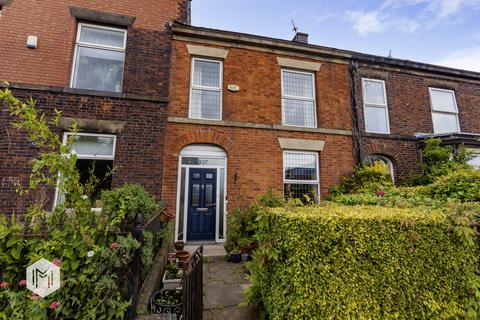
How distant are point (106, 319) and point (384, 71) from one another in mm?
10695

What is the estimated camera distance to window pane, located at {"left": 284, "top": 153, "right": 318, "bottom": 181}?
7.20 m

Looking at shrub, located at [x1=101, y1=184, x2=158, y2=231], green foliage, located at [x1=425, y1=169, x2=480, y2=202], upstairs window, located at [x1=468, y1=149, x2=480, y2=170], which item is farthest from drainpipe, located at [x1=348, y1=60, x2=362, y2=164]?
shrub, located at [x1=101, y1=184, x2=158, y2=231]

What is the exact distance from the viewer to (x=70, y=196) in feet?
7.71

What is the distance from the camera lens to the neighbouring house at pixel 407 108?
26.2ft

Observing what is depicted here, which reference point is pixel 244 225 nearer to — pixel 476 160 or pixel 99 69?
pixel 99 69

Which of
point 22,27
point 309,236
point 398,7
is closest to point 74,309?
point 309,236

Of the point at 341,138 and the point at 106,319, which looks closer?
the point at 106,319

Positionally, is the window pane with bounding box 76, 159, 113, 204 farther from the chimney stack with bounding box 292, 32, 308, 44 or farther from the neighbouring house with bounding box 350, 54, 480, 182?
the chimney stack with bounding box 292, 32, 308, 44

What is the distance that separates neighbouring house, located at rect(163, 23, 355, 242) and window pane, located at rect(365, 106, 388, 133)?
932 millimetres

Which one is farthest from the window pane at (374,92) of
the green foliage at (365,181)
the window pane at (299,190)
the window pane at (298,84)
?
the window pane at (299,190)

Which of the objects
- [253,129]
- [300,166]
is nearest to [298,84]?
[253,129]

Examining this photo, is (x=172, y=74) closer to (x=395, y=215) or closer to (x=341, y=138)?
(x=341, y=138)

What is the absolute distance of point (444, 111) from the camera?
894 cm

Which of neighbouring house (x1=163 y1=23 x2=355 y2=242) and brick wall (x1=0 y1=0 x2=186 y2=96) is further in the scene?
neighbouring house (x1=163 y1=23 x2=355 y2=242)
